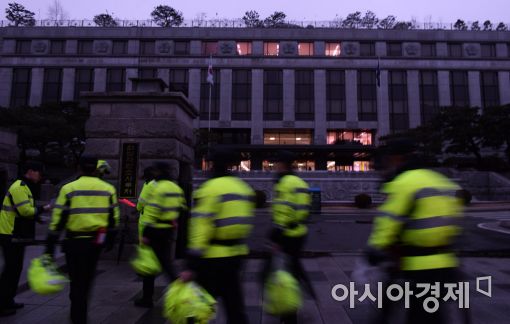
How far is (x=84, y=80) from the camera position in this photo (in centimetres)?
4825

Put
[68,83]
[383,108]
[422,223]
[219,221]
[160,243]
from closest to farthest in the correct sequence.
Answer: [422,223] → [219,221] → [160,243] → [383,108] → [68,83]

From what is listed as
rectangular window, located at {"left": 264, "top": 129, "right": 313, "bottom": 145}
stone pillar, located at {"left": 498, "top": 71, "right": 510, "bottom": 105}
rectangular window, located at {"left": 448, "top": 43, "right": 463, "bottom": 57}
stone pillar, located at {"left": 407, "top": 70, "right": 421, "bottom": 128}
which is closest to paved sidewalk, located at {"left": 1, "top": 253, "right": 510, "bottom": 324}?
rectangular window, located at {"left": 264, "top": 129, "right": 313, "bottom": 145}

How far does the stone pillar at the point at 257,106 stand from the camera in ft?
154

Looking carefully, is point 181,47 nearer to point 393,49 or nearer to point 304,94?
point 304,94

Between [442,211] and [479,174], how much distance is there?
3784 centimetres

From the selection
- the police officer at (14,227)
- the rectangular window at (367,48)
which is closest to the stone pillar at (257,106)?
the rectangular window at (367,48)

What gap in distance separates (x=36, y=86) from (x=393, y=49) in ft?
170

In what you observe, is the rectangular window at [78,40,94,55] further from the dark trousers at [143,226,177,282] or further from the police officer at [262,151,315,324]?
the police officer at [262,151,315,324]

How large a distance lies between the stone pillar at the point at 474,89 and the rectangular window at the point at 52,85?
193ft

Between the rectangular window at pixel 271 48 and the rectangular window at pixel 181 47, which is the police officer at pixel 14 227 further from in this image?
the rectangular window at pixel 181 47

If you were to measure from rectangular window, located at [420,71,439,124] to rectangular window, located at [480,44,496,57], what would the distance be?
8.36m

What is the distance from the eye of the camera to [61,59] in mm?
48156

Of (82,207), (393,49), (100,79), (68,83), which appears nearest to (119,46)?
(100,79)

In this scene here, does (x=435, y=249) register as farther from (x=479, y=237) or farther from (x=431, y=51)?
(x=431, y=51)
